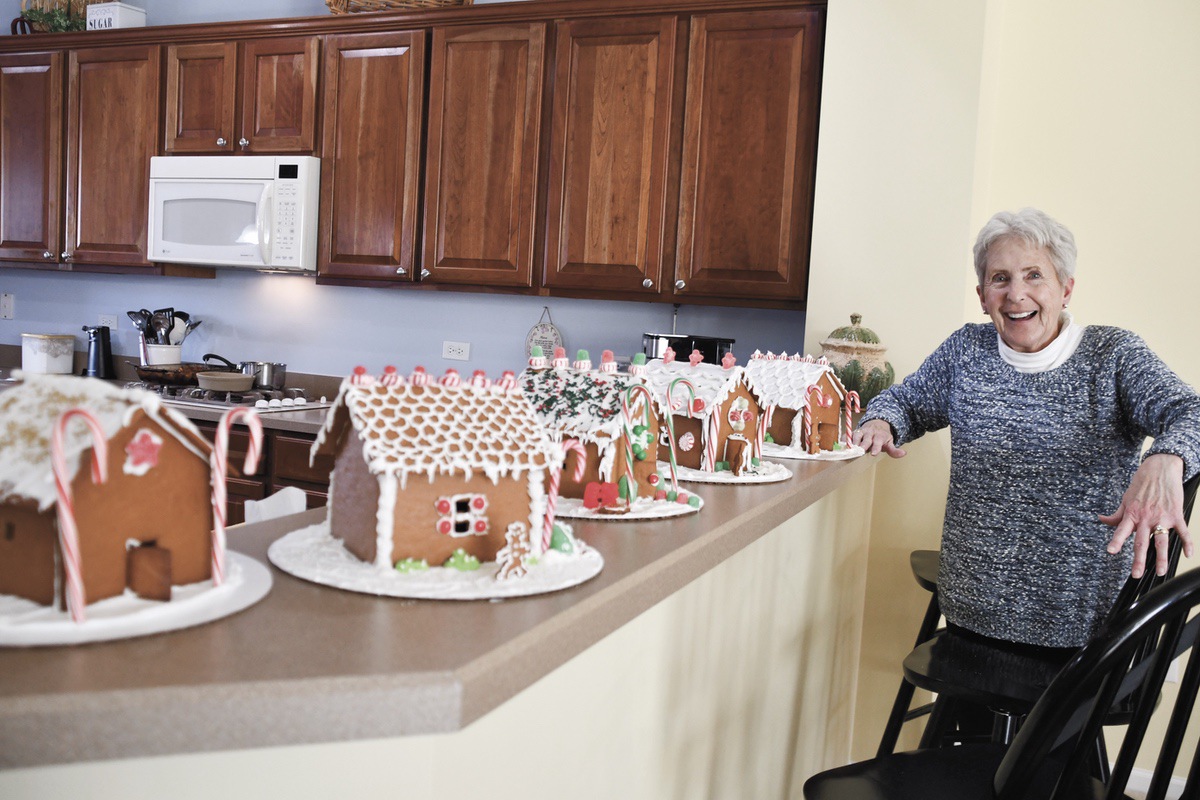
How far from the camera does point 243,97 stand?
391 cm

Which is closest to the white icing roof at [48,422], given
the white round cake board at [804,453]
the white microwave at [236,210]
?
the white round cake board at [804,453]

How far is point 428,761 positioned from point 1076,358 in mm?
1703

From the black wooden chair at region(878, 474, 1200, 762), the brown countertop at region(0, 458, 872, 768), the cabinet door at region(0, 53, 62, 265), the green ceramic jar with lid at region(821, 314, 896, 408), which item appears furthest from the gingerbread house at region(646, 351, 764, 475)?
the cabinet door at region(0, 53, 62, 265)

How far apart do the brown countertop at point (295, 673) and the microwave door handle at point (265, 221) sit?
10.2ft

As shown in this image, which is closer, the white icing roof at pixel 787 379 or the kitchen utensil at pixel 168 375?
the white icing roof at pixel 787 379

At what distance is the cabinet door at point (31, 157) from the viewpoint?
4207 millimetres

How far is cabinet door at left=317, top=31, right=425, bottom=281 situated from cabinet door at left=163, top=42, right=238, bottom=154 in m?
0.46

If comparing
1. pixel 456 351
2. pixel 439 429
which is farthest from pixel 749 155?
pixel 439 429

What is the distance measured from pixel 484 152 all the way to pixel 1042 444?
220 centimetres

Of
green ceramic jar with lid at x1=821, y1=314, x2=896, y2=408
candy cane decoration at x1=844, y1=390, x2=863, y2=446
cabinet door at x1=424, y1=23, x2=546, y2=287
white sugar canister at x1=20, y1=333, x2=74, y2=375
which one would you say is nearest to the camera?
candy cane decoration at x1=844, y1=390, x2=863, y2=446

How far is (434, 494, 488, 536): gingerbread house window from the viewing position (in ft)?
3.33

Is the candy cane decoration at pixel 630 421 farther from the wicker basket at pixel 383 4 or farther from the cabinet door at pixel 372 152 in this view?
the wicker basket at pixel 383 4

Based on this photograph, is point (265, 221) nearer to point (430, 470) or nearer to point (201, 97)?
point (201, 97)

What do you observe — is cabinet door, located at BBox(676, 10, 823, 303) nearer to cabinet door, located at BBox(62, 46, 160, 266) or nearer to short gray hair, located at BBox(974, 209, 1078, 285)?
short gray hair, located at BBox(974, 209, 1078, 285)
